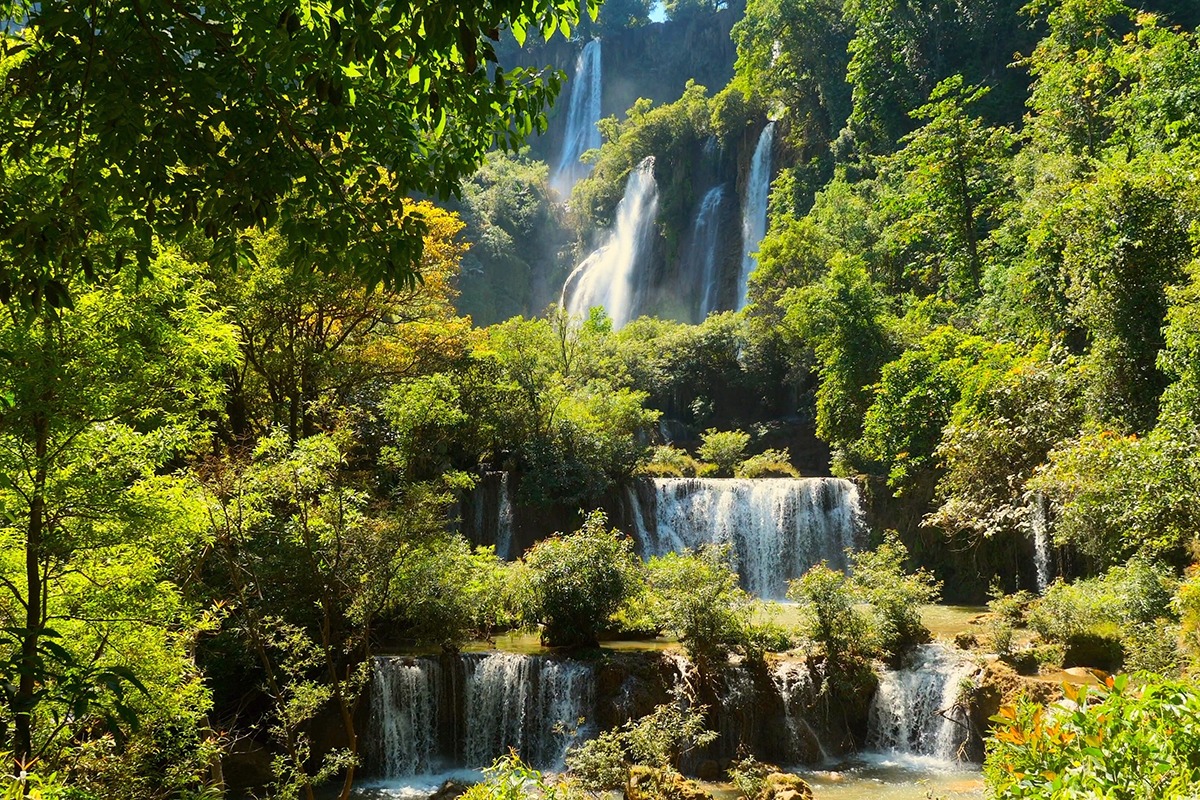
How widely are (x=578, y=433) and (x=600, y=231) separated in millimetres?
28000

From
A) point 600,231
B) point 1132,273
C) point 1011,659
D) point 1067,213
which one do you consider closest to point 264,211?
point 1011,659

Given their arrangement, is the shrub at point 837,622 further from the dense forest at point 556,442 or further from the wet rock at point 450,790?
the wet rock at point 450,790

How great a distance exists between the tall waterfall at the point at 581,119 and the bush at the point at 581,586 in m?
48.3

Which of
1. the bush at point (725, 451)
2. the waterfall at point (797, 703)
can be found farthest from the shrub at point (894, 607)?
the bush at point (725, 451)

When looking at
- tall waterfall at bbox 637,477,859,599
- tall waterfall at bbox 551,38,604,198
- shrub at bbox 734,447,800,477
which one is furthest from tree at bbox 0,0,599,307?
tall waterfall at bbox 551,38,604,198

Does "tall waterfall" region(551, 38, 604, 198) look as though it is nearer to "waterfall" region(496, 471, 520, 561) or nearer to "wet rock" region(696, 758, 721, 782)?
"waterfall" region(496, 471, 520, 561)

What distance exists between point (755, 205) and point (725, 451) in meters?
16.1

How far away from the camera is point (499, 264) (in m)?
48.6

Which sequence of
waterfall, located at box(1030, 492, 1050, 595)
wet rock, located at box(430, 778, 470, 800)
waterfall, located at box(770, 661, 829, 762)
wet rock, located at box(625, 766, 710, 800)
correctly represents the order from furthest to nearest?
1. waterfall, located at box(1030, 492, 1050, 595)
2. waterfall, located at box(770, 661, 829, 762)
3. wet rock, located at box(430, 778, 470, 800)
4. wet rock, located at box(625, 766, 710, 800)

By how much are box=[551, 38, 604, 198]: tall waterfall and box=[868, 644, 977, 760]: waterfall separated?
→ 50.3 meters

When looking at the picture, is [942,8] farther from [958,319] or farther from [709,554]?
[709,554]

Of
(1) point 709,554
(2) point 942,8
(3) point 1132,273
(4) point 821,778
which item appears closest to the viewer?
(4) point 821,778

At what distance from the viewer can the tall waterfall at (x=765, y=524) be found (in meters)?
19.2

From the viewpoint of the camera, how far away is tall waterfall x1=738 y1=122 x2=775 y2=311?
35.7m
